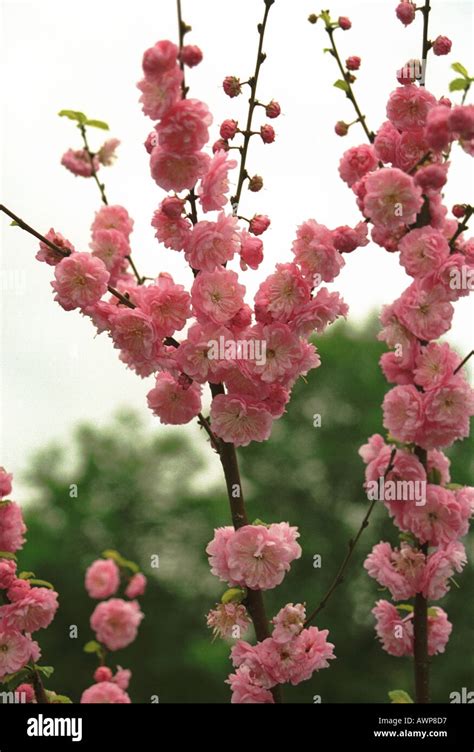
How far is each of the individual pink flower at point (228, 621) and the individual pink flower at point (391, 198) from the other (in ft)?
2.82

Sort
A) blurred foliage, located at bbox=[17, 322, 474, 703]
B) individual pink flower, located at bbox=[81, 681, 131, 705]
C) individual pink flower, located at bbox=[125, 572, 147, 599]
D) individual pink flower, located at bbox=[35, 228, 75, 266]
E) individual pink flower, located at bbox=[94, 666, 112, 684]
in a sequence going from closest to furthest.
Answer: individual pink flower, located at bbox=[35, 228, 75, 266]
individual pink flower, located at bbox=[81, 681, 131, 705]
individual pink flower, located at bbox=[94, 666, 112, 684]
individual pink flower, located at bbox=[125, 572, 147, 599]
blurred foliage, located at bbox=[17, 322, 474, 703]

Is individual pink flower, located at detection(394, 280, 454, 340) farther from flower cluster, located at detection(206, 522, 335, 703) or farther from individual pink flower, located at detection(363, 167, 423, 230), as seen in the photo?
flower cluster, located at detection(206, 522, 335, 703)

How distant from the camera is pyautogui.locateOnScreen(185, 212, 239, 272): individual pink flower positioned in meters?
2.09

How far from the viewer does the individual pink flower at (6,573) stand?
238 cm

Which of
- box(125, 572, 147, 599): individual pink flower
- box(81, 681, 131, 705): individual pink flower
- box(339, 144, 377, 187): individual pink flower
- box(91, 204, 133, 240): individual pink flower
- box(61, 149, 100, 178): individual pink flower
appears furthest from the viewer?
box(125, 572, 147, 599): individual pink flower

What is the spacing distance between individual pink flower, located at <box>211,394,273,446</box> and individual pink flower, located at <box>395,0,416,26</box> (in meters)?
0.98

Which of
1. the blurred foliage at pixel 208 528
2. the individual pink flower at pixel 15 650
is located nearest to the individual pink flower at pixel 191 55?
the individual pink flower at pixel 15 650

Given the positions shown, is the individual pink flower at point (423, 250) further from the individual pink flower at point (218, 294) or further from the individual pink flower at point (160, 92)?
the individual pink flower at point (160, 92)

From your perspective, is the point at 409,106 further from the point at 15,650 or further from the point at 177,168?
the point at 15,650

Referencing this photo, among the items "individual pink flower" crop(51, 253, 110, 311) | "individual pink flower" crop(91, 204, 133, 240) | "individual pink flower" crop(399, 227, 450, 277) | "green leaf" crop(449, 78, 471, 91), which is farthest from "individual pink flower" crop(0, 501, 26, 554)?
"green leaf" crop(449, 78, 471, 91)

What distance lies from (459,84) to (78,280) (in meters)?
0.86

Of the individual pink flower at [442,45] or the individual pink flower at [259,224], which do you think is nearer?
the individual pink flower at [259,224]

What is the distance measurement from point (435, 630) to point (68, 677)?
1114 centimetres

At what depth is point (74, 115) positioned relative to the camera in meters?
2.56
